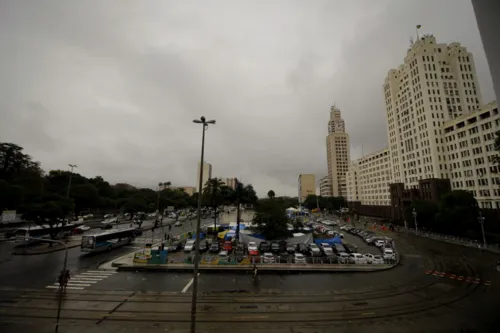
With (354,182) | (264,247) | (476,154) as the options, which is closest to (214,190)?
(264,247)

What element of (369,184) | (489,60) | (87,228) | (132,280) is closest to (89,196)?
(87,228)

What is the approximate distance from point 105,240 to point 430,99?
314 feet

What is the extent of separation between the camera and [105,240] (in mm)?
38469

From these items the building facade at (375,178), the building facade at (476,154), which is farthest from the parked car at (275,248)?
the building facade at (375,178)

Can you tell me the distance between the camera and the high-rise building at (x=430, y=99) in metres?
72.5

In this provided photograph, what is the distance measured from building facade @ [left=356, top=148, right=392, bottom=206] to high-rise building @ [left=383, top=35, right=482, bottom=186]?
13.2 metres

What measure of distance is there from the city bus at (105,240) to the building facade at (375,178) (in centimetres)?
9324

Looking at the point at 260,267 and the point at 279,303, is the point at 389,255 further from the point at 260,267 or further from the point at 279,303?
the point at 279,303

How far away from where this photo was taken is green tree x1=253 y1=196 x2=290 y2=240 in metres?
42.3

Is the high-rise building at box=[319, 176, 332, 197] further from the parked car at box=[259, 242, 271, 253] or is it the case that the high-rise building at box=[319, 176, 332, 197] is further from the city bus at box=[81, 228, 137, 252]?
the city bus at box=[81, 228, 137, 252]

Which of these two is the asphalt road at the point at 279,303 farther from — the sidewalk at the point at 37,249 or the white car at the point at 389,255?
the sidewalk at the point at 37,249

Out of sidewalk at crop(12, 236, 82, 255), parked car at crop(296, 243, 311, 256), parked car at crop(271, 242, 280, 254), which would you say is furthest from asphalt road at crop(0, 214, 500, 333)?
sidewalk at crop(12, 236, 82, 255)

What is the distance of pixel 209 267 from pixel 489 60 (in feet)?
99.0

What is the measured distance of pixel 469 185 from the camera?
6297 cm
